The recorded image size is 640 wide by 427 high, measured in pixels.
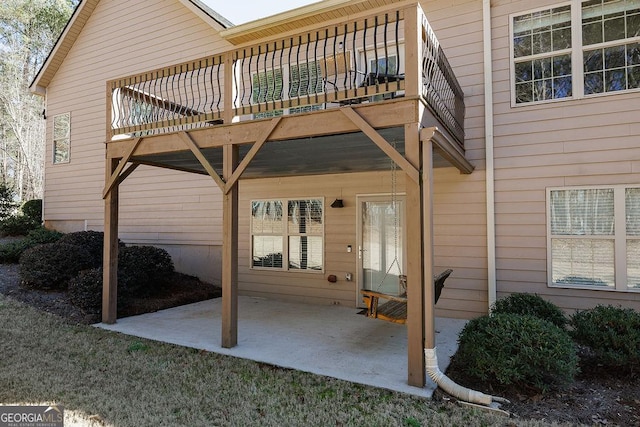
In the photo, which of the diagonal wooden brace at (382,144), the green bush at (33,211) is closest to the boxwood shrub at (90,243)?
the green bush at (33,211)

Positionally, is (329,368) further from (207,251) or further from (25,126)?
(25,126)

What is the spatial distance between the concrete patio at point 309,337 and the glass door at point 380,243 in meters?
0.71

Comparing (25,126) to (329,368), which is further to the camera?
(25,126)

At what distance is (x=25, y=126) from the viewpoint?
18.8 metres

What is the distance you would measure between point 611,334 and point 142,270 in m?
6.70

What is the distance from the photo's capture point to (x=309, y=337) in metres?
5.05

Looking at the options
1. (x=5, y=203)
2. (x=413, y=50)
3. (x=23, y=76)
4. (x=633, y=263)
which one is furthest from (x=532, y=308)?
(x=23, y=76)

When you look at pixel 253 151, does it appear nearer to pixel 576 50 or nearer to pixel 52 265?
pixel 576 50

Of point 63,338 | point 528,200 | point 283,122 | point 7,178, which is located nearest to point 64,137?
point 63,338

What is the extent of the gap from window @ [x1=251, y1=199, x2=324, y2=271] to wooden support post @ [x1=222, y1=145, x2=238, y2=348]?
8.85 ft

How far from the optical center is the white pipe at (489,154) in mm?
5656

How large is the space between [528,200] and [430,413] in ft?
11.9

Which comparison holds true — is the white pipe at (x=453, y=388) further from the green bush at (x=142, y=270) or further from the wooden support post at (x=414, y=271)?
the green bush at (x=142, y=270)

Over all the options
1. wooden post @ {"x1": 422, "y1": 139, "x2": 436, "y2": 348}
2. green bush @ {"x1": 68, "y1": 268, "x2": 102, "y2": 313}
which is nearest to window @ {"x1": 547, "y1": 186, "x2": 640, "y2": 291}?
wooden post @ {"x1": 422, "y1": 139, "x2": 436, "y2": 348}
